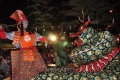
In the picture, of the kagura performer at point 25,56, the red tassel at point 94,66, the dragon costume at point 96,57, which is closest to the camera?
the dragon costume at point 96,57

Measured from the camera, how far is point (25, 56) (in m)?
3.56

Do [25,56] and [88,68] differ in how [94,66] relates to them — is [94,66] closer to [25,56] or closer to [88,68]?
[88,68]

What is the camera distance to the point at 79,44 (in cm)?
312

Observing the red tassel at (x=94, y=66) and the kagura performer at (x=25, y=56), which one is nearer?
the red tassel at (x=94, y=66)

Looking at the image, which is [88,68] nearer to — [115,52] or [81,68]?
[81,68]

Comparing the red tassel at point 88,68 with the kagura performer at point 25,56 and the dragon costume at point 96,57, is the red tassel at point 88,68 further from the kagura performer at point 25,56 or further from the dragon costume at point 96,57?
the kagura performer at point 25,56

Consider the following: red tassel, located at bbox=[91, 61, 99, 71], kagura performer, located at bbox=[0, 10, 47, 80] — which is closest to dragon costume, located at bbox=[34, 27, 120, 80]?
red tassel, located at bbox=[91, 61, 99, 71]

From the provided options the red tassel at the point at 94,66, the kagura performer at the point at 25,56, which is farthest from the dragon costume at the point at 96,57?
the kagura performer at the point at 25,56

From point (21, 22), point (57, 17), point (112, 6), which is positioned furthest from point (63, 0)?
point (21, 22)

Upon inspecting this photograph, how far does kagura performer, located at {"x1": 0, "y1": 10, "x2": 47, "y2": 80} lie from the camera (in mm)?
3527

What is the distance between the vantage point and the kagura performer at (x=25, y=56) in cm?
353

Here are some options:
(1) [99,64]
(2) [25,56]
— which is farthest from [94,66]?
(2) [25,56]

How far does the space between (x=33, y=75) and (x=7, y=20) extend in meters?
15.8

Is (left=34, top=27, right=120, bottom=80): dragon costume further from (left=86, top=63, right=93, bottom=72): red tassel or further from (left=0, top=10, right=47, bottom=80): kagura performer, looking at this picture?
(left=0, top=10, right=47, bottom=80): kagura performer
